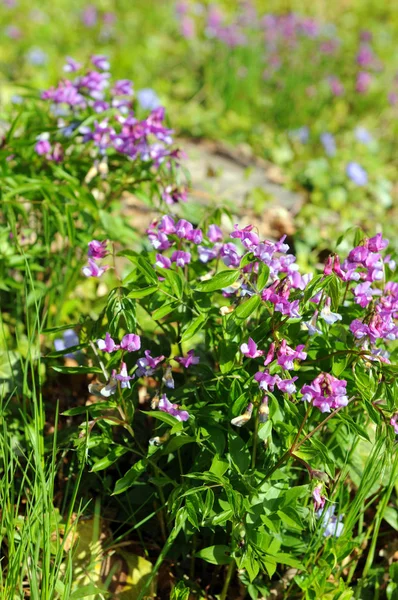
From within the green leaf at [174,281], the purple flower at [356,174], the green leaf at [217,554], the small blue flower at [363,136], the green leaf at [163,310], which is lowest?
the green leaf at [217,554]

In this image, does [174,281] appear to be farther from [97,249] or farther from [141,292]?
[97,249]

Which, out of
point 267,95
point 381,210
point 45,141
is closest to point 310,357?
point 45,141

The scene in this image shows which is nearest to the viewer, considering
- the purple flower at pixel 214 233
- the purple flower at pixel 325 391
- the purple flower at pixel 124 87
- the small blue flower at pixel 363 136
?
the purple flower at pixel 325 391

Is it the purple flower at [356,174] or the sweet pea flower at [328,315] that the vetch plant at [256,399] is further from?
the purple flower at [356,174]

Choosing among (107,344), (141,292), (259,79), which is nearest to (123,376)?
(107,344)

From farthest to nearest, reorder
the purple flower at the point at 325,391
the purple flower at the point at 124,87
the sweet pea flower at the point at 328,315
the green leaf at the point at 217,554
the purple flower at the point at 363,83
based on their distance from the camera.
→ 1. the purple flower at the point at 363,83
2. the purple flower at the point at 124,87
3. the green leaf at the point at 217,554
4. the sweet pea flower at the point at 328,315
5. the purple flower at the point at 325,391

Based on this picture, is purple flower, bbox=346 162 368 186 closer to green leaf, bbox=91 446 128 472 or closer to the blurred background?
the blurred background

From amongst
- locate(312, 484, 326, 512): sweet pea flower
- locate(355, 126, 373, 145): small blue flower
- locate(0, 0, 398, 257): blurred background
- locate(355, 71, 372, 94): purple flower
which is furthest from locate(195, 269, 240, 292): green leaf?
locate(355, 71, 372, 94): purple flower

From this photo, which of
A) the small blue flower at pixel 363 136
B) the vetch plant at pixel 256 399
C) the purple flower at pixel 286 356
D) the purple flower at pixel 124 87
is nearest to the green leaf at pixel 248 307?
the vetch plant at pixel 256 399
